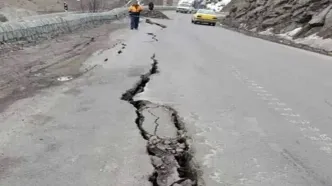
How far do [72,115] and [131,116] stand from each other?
81 centimetres

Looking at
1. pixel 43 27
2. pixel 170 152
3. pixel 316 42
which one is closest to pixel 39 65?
pixel 43 27

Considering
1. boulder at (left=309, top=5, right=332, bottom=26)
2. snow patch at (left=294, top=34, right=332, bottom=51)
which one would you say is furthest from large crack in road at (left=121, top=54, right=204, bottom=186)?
boulder at (left=309, top=5, right=332, bottom=26)

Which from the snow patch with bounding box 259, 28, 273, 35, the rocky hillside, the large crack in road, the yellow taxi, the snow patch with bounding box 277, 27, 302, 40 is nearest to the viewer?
the large crack in road

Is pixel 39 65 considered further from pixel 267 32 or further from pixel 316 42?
pixel 267 32

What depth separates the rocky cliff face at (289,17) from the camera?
2192 cm

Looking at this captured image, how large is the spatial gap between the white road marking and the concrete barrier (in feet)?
26.5

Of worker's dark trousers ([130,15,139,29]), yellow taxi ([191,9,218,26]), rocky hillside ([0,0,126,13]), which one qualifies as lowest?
rocky hillside ([0,0,126,13])

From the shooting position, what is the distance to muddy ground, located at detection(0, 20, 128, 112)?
25.9 feet

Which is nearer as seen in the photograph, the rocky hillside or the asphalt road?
the asphalt road

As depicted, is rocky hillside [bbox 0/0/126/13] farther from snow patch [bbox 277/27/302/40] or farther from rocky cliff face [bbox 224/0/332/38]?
snow patch [bbox 277/27/302/40]

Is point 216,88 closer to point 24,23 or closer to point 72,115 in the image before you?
point 72,115

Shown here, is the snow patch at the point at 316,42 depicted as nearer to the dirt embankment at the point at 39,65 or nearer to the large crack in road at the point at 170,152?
the dirt embankment at the point at 39,65

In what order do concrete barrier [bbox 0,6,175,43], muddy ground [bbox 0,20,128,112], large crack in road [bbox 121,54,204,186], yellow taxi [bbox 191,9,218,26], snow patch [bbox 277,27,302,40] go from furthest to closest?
1. yellow taxi [bbox 191,9,218,26]
2. snow patch [bbox 277,27,302,40]
3. concrete barrier [bbox 0,6,175,43]
4. muddy ground [bbox 0,20,128,112]
5. large crack in road [bbox 121,54,204,186]

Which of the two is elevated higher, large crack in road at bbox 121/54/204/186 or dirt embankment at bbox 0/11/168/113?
large crack in road at bbox 121/54/204/186
